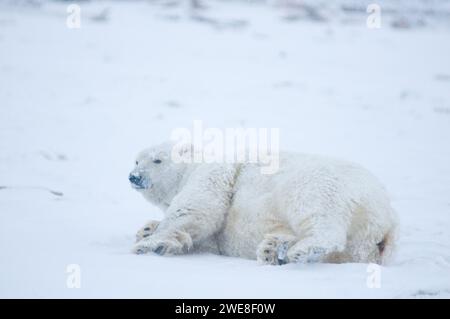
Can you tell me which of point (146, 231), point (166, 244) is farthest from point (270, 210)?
point (146, 231)

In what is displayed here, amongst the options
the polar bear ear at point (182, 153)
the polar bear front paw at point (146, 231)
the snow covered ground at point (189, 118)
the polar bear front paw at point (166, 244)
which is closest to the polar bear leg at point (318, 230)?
the snow covered ground at point (189, 118)

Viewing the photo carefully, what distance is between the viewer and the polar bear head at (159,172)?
18.3 ft

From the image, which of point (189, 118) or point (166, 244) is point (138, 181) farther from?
point (189, 118)

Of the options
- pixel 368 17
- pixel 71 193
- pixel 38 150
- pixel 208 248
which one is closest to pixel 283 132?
pixel 38 150

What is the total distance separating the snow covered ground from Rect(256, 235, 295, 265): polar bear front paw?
3.5 inches

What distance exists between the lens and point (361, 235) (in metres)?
4.27

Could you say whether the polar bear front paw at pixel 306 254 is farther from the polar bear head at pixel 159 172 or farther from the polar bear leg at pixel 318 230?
the polar bear head at pixel 159 172

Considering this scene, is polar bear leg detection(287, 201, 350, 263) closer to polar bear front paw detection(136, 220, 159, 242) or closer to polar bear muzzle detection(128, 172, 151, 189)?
polar bear front paw detection(136, 220, 159, 242)

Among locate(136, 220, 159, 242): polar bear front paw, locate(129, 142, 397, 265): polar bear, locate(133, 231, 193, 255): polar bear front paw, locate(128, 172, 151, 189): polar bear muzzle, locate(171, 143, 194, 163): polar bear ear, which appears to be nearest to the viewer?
locate(129, 142, 397, 265): polar bear

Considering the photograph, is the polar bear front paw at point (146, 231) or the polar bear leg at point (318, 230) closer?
the polar bear leg at point (318, 230)

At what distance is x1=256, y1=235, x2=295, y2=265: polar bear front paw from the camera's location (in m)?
4.29

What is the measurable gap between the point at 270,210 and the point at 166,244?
771 millimetres

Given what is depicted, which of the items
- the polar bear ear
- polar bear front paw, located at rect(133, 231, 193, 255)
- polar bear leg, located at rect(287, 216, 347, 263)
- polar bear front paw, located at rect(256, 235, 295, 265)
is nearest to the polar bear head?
the polar bear ear

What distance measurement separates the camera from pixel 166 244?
15.3 feet
